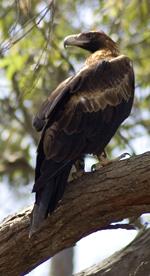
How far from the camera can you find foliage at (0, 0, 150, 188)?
7570mm

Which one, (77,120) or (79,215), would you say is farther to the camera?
(77,120)

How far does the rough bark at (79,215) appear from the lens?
4.34m

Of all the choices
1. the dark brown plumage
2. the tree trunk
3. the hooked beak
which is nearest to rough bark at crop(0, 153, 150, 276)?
the dark brown plumage

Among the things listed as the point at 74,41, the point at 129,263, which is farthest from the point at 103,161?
the point at 74,41

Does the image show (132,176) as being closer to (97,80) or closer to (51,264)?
(97,80)

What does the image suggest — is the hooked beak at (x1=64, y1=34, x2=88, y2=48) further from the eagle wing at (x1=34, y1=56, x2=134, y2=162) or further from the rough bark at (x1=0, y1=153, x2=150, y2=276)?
the rough bark at (x1=0, y1=153, x2=150, y2=276)

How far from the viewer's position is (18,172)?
8.98 metres

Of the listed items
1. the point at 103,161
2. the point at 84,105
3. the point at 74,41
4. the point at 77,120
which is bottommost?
the point at 103,161

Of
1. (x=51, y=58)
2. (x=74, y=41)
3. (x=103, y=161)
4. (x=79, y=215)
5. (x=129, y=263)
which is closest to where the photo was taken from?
(x=79, y=215)

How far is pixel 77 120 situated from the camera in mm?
4805

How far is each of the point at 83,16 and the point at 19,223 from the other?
4543mm

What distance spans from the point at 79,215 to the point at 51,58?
3.77 m

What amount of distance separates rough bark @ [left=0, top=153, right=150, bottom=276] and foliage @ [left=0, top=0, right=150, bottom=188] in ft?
9.14

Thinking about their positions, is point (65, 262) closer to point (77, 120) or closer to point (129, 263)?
point (129, 263)
